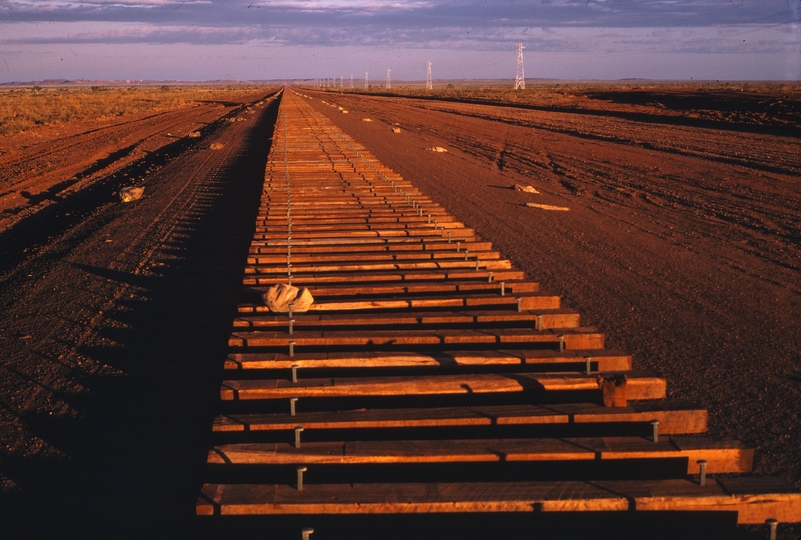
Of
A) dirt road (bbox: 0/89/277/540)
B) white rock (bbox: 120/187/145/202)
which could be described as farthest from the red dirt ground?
white rock (bbox: 120/187/145/202)

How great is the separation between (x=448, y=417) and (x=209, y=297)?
4.03m

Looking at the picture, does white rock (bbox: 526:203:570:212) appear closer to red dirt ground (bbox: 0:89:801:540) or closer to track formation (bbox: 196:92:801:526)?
red dirt ground (bbox: 0:89:801:540)

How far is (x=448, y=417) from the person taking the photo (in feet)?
12.5

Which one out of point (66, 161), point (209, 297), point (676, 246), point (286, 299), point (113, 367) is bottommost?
point (113, 367)

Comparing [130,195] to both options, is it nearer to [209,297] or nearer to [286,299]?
[209,297]

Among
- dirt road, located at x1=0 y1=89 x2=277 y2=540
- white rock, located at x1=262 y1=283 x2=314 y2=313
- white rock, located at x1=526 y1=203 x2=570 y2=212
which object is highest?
white rock, located at x1=526 y1=203 x2=570 y2=212

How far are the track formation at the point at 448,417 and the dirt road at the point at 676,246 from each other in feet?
2.62

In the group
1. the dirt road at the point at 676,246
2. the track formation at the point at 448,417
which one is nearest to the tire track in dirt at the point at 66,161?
the dirt road at the point at 676,246

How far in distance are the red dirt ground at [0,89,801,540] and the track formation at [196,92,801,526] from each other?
0.46m

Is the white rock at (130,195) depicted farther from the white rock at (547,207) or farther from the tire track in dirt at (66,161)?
the white rock at (547,207)

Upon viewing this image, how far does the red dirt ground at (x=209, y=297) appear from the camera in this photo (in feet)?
13.2

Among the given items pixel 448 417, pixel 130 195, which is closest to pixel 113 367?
pixel 448 417

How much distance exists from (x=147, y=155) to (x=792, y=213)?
20257 millimetres

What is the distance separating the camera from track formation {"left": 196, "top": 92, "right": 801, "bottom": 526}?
3240 millimetres
